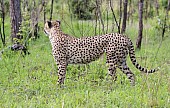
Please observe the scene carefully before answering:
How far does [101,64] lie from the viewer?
7746 millimetres

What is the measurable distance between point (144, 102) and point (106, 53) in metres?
1.91

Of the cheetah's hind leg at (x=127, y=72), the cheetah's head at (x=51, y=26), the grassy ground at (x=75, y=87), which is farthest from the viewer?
the cheetah's head at (x=51, y=26)

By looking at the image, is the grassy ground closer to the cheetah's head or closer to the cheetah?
the cheetah

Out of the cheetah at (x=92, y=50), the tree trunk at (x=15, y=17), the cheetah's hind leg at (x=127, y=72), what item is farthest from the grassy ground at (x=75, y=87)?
the tree trunk at (x=15, y=17)

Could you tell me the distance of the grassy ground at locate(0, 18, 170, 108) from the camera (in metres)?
5.30

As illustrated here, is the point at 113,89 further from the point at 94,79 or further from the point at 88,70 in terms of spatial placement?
the point at 88,70

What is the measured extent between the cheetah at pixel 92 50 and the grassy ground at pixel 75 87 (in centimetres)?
22

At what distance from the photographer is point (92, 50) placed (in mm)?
7059

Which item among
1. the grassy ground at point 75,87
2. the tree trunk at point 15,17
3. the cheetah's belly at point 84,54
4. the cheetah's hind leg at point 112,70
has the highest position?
the tree trunk at point 15,17

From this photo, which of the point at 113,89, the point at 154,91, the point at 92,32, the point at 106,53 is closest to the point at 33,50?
the point at 92,32

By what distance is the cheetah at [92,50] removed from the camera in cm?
694

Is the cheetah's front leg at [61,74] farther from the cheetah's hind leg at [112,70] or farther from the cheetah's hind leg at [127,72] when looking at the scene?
the cheetah's hind leg at [127,72]

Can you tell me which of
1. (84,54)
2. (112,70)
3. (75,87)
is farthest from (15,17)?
(75,87)

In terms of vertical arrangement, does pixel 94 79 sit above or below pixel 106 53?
below
